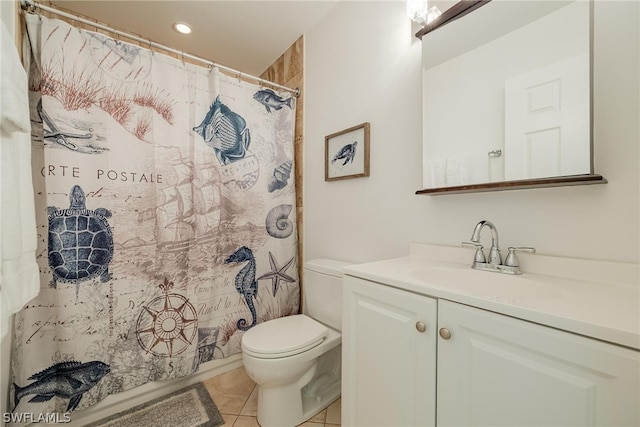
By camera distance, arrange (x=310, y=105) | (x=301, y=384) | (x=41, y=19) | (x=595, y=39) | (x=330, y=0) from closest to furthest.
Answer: (x=595, y=39), (x=41, y=19), (x=301, y=384), (x=330, y=0), (x=310, y=105)

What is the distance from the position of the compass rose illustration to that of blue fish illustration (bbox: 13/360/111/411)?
213 millimetres

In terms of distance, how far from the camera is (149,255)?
1.39 metres

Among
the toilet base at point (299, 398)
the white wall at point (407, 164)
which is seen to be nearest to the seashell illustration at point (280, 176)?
the white wall at point (407, 164)

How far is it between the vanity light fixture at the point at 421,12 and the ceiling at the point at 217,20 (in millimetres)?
746

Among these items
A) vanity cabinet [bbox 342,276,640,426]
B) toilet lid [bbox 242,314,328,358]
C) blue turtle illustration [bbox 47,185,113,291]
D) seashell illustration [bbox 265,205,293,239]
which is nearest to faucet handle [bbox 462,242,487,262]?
vanity cabinet [bbox 342,276,640,426]

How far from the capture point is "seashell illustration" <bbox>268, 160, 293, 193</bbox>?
186cm

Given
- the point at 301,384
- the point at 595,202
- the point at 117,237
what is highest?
the point at 595,202

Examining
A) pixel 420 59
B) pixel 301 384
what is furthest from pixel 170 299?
pixel 420 59

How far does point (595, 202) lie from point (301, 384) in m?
1.40

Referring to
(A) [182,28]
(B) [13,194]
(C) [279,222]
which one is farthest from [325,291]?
(A) [182,28]

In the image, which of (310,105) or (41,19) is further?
(310,105)

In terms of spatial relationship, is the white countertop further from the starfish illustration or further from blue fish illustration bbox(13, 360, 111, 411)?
blue fish illustration bbox(13, 360, 111, 411)

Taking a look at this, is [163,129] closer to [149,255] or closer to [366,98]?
[149,255]

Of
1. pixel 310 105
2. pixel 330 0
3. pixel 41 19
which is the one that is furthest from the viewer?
pixel 310 105
